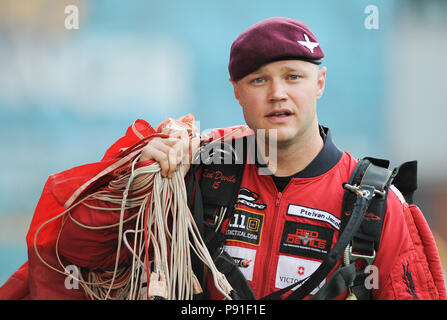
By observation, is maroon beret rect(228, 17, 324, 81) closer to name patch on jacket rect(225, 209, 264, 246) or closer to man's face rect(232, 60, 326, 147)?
man's face rect(232, 60, 326, 147)

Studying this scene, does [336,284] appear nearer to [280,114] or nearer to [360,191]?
[360,191]

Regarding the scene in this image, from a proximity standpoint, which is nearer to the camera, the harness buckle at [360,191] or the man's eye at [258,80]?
the harness buckle at [360,191]

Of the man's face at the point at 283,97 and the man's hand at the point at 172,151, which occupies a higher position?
the man's face at the point at 283,97

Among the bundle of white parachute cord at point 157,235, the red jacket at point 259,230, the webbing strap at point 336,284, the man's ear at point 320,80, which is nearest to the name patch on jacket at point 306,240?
the red jacket at point 259,230

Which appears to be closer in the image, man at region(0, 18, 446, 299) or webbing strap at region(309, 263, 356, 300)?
webbing strap at region(309, 263, 356, 300)

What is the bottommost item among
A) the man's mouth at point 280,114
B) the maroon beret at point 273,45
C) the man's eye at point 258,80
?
the man's mouth at point 280,114

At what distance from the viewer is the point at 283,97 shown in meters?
1.26

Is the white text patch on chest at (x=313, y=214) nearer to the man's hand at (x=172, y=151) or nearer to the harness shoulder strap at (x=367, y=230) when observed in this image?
the harness shoulder strap at (x=367, y=230)

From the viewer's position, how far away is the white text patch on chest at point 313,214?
4.15 ft

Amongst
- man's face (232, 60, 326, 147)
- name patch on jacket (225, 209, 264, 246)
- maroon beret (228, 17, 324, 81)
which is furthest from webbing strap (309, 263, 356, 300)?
maroon beret (228, 17, 324, 81)

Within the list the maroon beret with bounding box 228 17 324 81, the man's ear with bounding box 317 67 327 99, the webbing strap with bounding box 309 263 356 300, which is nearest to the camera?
the webbing strap with bounding box 309 263 356 300

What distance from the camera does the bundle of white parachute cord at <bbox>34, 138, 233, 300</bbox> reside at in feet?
3.90
